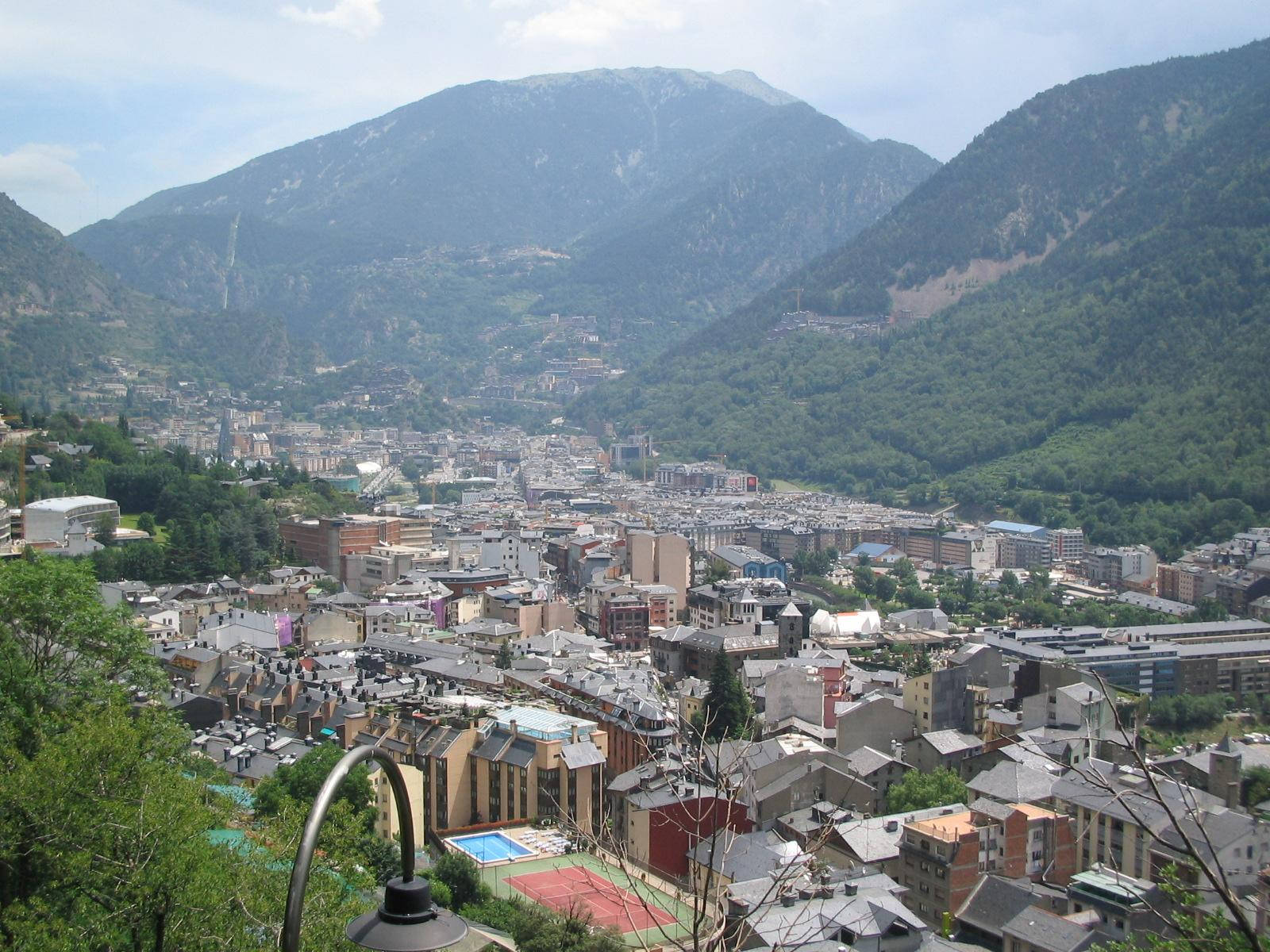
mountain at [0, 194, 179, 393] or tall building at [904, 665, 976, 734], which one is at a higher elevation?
mountain at [0, 194, 179, 393]

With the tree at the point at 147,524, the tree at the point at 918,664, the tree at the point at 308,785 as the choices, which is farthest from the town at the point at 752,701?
the tree at the point at 147,524

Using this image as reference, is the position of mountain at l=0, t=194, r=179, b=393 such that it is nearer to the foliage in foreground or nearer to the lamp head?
the foliage in foreground

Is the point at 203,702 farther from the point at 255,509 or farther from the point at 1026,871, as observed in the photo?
the point at 255,509

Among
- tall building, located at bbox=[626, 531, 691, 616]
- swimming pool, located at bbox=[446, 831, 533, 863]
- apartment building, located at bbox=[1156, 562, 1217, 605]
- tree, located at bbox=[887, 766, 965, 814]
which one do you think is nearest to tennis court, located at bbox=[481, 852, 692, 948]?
swimming pool, located at bbox=[446, 831, 533, 863]

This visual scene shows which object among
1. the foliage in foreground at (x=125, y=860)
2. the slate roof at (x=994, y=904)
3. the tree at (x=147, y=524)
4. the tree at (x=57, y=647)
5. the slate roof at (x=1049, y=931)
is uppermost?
the tree at (x=57, y=647)

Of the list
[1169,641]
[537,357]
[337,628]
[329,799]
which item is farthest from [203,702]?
[537,357]

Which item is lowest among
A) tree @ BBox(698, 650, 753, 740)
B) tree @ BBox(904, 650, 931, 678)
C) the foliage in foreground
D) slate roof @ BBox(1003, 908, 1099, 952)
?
slate roof @ BBox(1003, 908, 1099, 952)

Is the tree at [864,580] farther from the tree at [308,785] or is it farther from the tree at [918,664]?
the tree at [308,785]

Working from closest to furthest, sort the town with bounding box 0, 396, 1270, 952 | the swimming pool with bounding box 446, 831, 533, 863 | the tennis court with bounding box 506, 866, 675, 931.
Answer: the town with bounding box 0, 396, 1270, 952 < the tennis court with bounding box 506, 866, 675, 931 < the swimming pool with bounding box 446, 831, 533, 863
